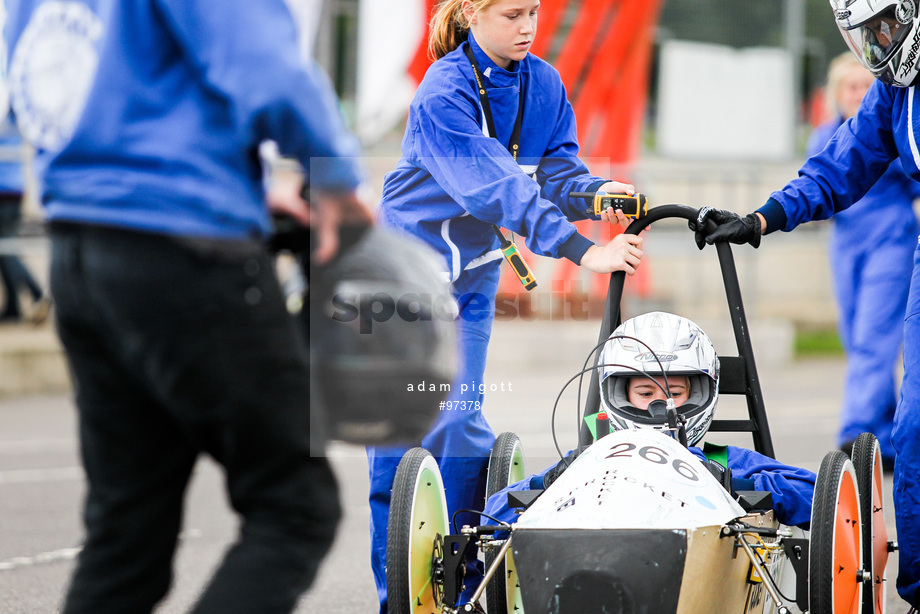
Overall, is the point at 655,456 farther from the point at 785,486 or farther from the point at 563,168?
the point at 563,168

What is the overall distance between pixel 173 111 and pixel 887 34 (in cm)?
239

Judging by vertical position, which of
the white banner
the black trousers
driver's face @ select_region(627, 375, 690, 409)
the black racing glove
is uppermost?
the white banner

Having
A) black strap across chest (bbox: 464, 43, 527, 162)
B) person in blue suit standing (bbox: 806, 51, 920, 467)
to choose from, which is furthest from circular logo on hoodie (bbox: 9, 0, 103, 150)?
person in blue suit standing (bbox: 806, 51, 920, 467)

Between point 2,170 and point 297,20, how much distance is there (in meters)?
10.7

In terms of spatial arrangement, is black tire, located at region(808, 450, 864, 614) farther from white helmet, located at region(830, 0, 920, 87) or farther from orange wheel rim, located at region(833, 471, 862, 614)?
white helmet, located at region(830, 0, 920, 87)

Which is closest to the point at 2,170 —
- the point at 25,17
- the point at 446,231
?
the point at 446,231

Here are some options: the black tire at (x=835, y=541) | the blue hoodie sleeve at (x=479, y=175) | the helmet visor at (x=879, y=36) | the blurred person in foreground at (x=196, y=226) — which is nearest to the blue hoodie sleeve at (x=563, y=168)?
the blue hoodie sleeve at (x=479, y=175)

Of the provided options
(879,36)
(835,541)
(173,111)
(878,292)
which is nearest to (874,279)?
(878,292)

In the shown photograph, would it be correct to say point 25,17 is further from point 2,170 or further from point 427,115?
point 2,170

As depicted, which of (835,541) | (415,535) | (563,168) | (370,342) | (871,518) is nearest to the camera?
(370,342)

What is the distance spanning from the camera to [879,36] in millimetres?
3896

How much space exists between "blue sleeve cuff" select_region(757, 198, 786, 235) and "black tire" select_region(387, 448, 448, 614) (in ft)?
4.52

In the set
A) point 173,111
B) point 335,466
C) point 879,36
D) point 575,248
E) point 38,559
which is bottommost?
point 38,559

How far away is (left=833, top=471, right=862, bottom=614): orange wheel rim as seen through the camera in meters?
3.23
